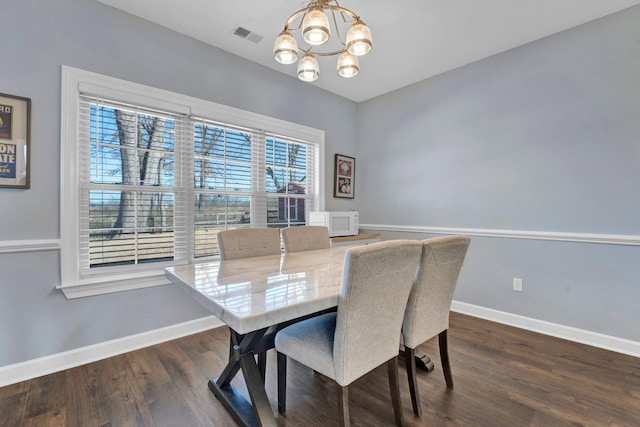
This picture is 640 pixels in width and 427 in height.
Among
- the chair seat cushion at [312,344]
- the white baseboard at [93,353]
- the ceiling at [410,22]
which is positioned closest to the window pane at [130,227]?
the white baseboard at [93,353]

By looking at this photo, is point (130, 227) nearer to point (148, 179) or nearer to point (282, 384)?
point (148, 179)

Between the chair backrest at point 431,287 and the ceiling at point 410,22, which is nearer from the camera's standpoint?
the chair backrest at point 431,287

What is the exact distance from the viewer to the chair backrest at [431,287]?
1.52 metres

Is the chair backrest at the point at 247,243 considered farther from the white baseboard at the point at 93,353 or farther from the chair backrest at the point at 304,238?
the white baseboard at the point at 93,353

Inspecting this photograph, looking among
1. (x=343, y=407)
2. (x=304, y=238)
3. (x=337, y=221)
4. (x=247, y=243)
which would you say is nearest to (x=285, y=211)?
(x=337, y=221)

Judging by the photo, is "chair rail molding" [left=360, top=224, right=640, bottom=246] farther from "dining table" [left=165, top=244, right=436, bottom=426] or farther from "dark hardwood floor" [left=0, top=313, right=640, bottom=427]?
"dining table" [left=165, top=244, right=436, bottom=426]

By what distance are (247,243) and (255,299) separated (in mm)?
1050

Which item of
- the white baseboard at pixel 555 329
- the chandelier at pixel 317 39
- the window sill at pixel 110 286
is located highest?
the chandelier at pixel 317 39

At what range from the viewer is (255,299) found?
1.12 metres

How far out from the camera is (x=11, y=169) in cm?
185

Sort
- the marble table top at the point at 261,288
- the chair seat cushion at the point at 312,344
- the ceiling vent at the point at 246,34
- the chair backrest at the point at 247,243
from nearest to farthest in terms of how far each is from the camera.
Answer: the marble table top at the point at 261,288
the chair seat cushion at the point at 312,344
the chair backrest at the point at 247,243
the ceiling vent at the point at 246,34

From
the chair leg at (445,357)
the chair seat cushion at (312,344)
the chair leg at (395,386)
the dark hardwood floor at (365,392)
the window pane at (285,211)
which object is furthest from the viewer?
the window pane at (285,211)

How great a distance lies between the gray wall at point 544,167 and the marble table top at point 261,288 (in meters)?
1.96

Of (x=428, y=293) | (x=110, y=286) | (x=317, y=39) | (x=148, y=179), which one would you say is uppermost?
(x=317, y=39)
